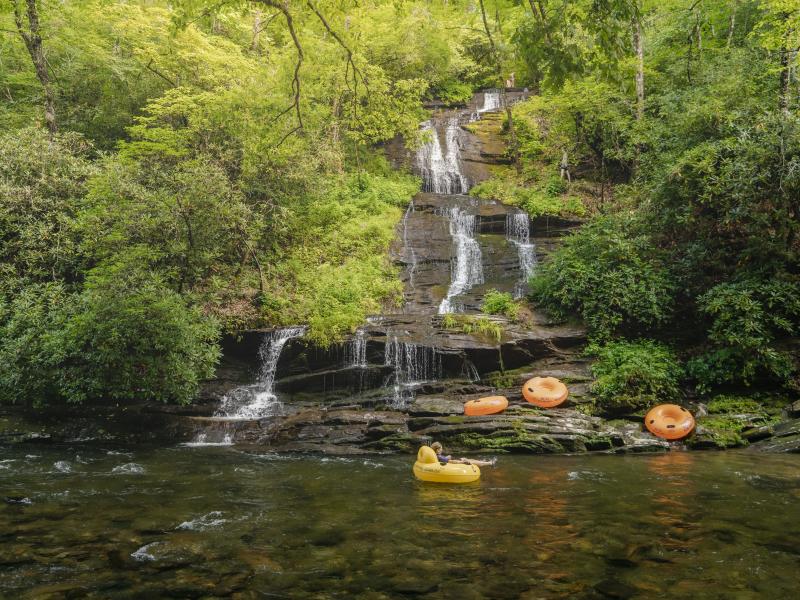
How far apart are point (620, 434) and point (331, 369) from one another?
23.5 ft

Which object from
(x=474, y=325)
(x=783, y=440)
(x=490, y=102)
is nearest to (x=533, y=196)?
(x=474, y=325)

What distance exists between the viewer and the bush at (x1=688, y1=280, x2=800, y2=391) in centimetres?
1099

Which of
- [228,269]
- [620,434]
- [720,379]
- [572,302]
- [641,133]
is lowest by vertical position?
[620,434]

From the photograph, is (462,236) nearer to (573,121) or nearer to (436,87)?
(573,121)

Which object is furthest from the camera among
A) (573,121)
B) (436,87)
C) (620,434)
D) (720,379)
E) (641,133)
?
(436,87)

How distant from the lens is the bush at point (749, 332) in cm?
1099

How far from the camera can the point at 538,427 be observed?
10672 millimetres

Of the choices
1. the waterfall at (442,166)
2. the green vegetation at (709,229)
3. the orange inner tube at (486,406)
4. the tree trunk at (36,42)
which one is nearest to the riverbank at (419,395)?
the orange inner tube at (486,406)

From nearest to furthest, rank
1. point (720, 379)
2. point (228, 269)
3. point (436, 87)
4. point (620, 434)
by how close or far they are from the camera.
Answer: point (620, 434), point (720, 379), point (228, 269), point (436, 87)

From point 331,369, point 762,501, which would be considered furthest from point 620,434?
point 331,369

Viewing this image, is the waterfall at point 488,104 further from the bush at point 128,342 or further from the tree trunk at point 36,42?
the bush at point 128,342

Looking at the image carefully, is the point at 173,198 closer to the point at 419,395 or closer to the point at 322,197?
the point at 322,197

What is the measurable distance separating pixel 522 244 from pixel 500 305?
4.78 metres

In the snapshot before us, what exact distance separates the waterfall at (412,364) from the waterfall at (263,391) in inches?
111
